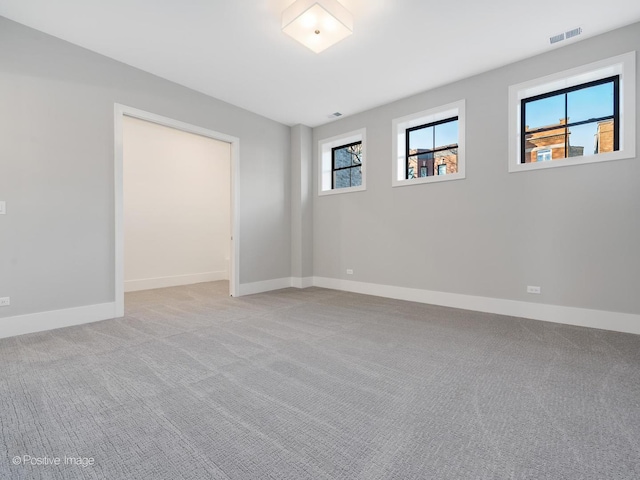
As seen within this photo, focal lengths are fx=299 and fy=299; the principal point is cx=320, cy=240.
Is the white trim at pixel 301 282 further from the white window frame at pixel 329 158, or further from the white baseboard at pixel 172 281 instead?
the white baseboard at pixel 172 281

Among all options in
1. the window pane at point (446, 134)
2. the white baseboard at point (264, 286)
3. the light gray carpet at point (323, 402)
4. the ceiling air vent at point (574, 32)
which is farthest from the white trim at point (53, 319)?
the ceiling air vent at point (574, 32)

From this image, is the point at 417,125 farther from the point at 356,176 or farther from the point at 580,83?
the point at 580,83

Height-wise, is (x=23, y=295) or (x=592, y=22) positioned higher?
(x=592, y=22)

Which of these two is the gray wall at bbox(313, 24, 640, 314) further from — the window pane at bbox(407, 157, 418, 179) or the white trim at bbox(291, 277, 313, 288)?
the white trim at bbox(291, 277, 313, 288)

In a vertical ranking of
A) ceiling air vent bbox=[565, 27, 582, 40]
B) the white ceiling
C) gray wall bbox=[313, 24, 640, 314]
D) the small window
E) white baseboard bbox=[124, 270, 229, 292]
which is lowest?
white baseboard bbox=[124, 270, 229, 292]

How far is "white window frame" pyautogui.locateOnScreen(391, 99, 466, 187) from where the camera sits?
414 cm

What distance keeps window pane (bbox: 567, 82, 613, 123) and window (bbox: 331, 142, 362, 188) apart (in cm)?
304

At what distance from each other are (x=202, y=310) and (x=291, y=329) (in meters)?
1.56

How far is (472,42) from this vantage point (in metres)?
3.32

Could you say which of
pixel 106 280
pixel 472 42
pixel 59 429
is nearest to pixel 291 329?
Answer: pixel 59 429

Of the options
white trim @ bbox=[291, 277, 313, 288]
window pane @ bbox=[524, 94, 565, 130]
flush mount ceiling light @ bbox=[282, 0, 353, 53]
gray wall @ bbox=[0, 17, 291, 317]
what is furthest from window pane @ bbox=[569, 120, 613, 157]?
gray wall @ bbox=[0, 17, 291, 317]

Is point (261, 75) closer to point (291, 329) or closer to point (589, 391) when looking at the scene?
point (291, 329)

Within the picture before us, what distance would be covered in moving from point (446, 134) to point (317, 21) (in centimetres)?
267

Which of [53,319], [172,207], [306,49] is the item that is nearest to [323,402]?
[53,319]
